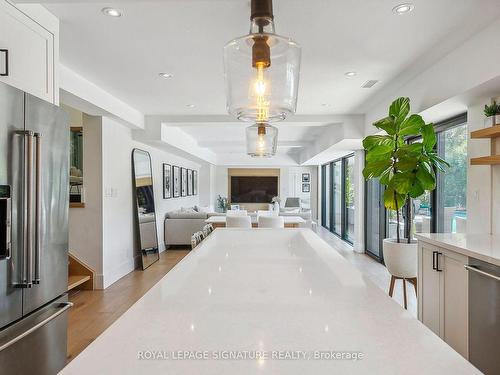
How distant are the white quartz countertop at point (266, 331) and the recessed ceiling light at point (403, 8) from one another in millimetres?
1718

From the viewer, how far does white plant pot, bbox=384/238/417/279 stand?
9.78 ft

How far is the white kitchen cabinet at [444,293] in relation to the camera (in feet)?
7.04

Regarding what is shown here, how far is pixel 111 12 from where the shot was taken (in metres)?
2.27

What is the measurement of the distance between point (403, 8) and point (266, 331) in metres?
2.21

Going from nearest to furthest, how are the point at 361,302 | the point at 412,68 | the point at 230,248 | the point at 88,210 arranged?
the point at 361,302 → the point at 230,248 → the point at 412,68 → the point at 88,210

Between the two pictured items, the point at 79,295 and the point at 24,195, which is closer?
the point at 24,195

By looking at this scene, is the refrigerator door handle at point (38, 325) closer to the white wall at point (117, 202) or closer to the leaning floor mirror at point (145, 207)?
the white wall at point (117, 202)

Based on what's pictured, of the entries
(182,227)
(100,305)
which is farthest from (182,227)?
(100,305)

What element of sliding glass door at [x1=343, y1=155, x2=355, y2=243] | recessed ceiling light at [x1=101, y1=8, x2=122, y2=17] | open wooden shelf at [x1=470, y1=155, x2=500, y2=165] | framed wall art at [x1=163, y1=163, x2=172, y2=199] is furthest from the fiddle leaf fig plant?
framed wall art at [x1=163, y1=163, x2=172, y2=199]

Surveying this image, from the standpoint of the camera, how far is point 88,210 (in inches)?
174

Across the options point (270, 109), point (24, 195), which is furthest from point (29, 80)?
point (270, 109)

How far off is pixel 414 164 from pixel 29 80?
9.49 ft

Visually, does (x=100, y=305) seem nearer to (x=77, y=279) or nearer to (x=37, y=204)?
(x=77, y=279)

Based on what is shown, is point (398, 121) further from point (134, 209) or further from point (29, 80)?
point (134, 209)
